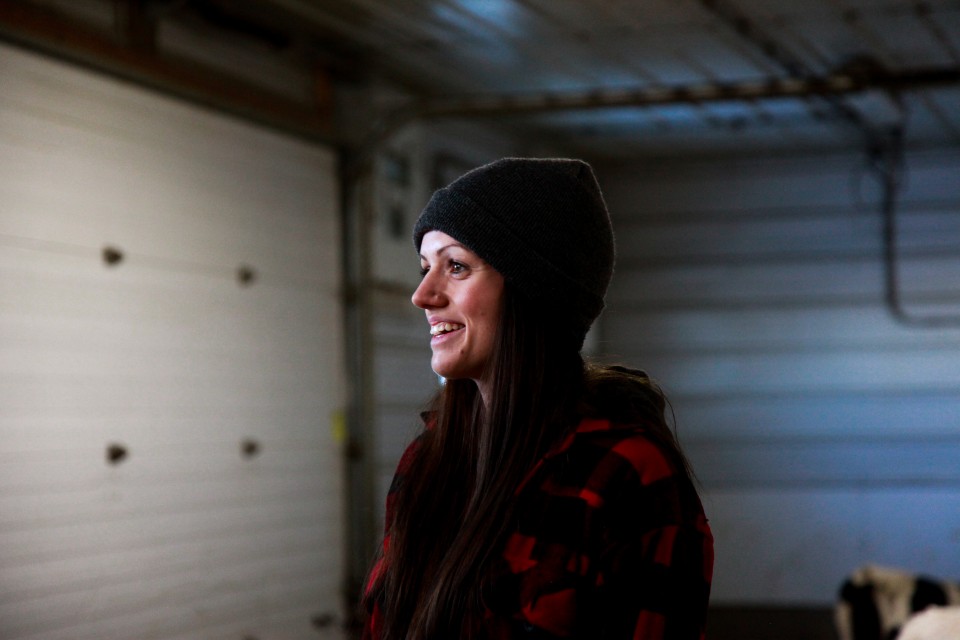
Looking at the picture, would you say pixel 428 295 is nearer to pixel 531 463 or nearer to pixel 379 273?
pixel 531 463

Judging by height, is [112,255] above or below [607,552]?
above

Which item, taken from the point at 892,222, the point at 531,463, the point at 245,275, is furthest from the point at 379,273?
the point at 531,463

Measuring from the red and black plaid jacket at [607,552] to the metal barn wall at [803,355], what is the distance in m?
7.20

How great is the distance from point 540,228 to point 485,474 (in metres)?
0.36

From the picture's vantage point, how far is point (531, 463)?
162cm

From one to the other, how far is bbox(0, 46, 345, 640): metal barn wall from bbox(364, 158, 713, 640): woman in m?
3.06

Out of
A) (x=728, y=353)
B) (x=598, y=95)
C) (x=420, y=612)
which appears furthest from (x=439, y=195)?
(x=728, y=353)

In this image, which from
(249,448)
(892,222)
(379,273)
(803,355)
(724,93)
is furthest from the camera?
(803,355)

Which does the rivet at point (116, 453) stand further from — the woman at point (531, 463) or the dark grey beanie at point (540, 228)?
the dark grey beanie at point (540, 228)

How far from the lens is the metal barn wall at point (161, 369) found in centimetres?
446

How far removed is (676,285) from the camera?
946cm

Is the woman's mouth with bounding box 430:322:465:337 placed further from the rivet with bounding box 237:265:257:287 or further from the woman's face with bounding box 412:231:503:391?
the rivet with bounding box 237:265:257:287

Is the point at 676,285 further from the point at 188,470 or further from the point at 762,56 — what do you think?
the point at 188,470

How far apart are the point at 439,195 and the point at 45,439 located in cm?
325
